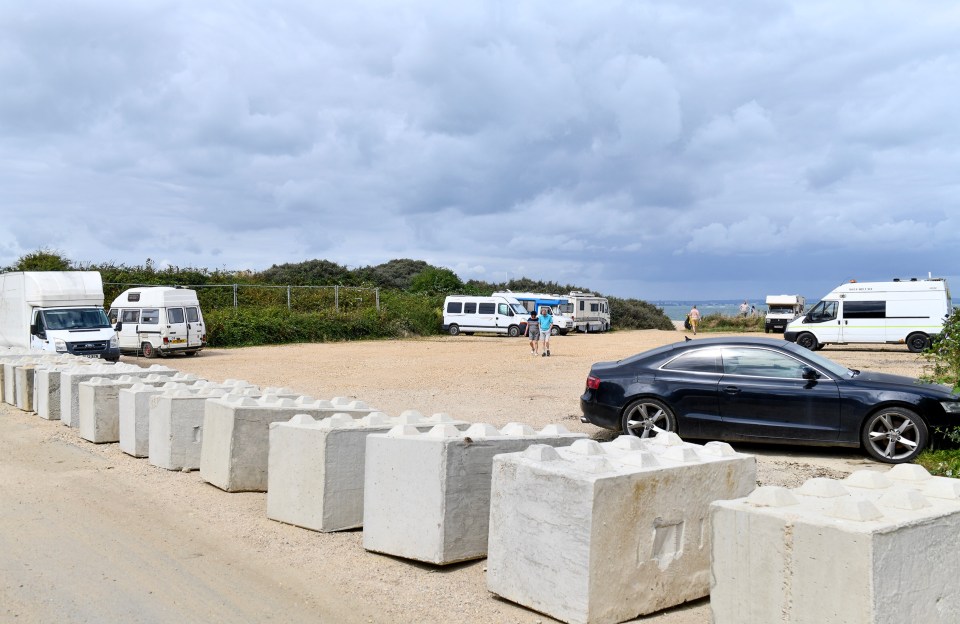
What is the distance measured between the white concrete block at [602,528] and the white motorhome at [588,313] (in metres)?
41.0

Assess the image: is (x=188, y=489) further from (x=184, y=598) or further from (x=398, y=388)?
(x=398, y=388)

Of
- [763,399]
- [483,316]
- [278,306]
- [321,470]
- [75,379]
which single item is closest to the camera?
[321,470]

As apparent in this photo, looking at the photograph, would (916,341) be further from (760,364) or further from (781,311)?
(760,364)

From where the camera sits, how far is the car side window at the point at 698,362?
973 centimetres

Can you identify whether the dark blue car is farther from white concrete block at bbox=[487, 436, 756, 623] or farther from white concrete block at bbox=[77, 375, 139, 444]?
white concrete block at bbox=[77, 375, 139, 444]

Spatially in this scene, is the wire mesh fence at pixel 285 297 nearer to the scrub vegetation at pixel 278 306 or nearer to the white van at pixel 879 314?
the scrub vegetation at pixel 278 306

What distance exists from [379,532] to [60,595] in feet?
6.69

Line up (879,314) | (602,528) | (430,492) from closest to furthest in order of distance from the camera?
(602,528)
(430,492)
(879,314)

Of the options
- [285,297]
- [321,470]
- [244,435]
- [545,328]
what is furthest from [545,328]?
[321,470]


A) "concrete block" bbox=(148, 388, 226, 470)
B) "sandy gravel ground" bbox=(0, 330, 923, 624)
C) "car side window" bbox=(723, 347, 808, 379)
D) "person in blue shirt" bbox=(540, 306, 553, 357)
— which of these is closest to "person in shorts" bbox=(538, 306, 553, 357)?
"person in blue shirt" bbox=(540, 306, 553, 357)

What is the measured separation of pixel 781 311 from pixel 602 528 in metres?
42.2

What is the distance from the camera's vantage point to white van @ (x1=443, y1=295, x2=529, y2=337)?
40.7m

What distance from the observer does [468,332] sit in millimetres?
41875

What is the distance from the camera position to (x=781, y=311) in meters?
43.5
